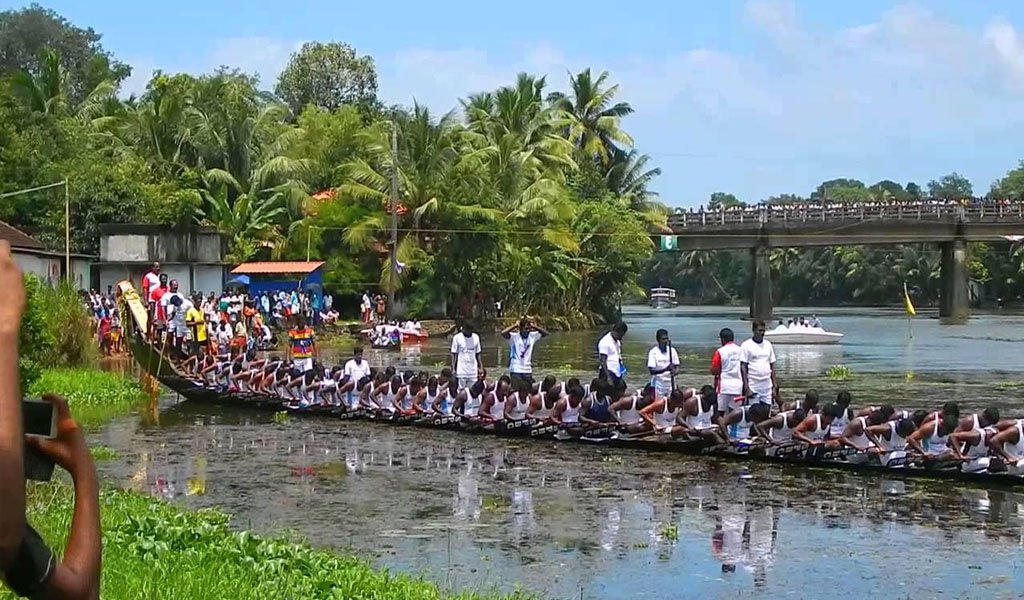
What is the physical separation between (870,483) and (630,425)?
344 cm

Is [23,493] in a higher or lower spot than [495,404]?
higher

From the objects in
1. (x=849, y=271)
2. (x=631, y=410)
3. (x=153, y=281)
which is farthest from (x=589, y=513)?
(x=849, y=271)

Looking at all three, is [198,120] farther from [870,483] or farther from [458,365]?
[870,483]

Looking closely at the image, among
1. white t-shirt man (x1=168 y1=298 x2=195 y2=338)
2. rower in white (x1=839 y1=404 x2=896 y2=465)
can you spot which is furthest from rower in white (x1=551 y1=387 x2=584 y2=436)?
white t-shirt man (x1=168 y1=298 x2=195 y2=338)

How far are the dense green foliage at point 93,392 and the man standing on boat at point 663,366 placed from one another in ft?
27.7

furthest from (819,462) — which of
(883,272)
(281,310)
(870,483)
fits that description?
(883,272)

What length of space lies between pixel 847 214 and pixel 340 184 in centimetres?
2887

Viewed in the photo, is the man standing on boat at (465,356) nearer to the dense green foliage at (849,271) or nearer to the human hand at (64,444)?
the human hand at (64,444)

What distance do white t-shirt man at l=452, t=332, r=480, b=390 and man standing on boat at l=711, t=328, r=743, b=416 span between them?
14.1 feet

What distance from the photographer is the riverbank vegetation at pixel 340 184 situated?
3897 centimetres

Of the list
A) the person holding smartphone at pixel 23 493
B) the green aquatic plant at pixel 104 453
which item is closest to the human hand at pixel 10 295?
the person holding smartphone at pixel 23 493

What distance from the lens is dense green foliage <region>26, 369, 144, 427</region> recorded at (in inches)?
787

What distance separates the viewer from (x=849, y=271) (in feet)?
303

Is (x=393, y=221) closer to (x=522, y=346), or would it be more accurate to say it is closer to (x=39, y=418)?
(x=522, y=346)
